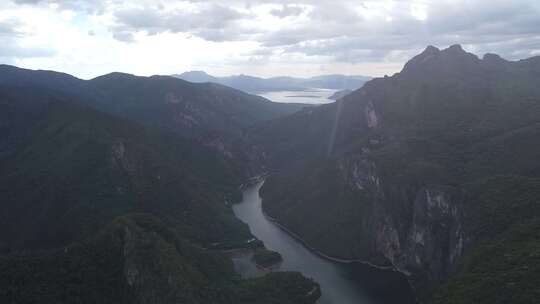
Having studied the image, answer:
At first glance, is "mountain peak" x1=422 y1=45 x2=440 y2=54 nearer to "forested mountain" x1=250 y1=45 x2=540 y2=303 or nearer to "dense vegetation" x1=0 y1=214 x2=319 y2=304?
"forested mountain" x1=250 y1=45 x2=540 y2=303

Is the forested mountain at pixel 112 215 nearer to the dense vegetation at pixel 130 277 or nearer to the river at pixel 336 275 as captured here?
the dense vegetation at pixel 130 277

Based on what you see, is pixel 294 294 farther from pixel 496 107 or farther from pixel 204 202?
pixel 496 107

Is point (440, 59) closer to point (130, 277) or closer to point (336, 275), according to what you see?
point (336, 275)

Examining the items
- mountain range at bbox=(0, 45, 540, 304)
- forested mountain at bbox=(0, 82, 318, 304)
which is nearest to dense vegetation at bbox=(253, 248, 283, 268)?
mountain range at bbox=(0, 45, 540, 304)

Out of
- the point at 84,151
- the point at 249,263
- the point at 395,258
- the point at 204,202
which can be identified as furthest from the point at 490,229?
the point at 84,151

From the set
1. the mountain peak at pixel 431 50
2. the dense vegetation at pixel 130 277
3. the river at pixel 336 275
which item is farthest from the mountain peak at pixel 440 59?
the dense vegetation at pixel 130 277

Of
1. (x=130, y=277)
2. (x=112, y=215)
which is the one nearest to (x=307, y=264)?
(x=112, y=215)

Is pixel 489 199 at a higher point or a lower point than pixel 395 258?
higher
